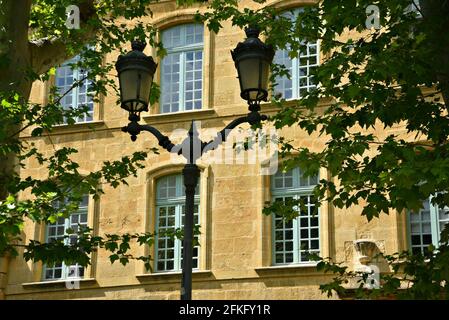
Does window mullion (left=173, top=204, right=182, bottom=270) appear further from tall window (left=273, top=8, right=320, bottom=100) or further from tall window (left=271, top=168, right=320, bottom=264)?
tall window (left=273, top=8, right=320, bottom=100)

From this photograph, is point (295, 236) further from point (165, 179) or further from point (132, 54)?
point (132, 54)

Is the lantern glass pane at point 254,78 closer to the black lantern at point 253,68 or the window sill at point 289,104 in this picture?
the black lantern at point 253,68

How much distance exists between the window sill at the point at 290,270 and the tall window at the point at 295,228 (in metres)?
0.27

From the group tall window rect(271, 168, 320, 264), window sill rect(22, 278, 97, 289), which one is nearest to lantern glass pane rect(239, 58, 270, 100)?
tall window rect(271, 168, 320, 264)

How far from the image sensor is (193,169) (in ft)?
34.4

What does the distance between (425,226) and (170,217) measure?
5.73 meters

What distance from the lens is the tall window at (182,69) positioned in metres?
22.5

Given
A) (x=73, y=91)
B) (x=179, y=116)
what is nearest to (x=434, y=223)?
(x=179, y=116)

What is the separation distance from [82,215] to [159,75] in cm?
380

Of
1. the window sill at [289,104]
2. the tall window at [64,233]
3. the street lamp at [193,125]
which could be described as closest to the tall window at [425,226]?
the window sill at [289,104]

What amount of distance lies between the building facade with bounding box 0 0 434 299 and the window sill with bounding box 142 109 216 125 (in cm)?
2

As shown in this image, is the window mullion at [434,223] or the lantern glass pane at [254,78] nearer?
the lantern glass pane at [254,78]

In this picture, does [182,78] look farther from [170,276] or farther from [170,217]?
[170,276]

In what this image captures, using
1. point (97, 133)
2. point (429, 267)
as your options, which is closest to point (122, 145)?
point (97, 133)
